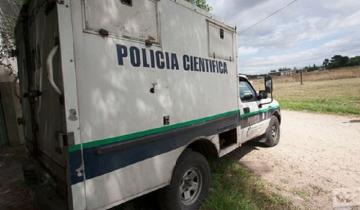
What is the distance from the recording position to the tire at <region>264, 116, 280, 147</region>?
6238 mm

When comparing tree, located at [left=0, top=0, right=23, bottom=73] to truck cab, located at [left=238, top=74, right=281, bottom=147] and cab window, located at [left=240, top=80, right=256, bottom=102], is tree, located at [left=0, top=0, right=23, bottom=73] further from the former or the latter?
truck cab, located at [left=238, top=74, right=281, bottom=147]

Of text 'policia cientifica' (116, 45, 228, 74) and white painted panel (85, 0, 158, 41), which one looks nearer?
white painted panel (85, 0, 158, 41)

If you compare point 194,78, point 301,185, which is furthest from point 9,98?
point 301,185

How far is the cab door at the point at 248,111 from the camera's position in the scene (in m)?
4.70

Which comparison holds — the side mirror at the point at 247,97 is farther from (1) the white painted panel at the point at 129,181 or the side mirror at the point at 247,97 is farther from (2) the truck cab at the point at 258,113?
(1) the white painted panel at the point at 129,181

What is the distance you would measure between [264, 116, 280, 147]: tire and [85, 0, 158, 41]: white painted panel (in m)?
4.38

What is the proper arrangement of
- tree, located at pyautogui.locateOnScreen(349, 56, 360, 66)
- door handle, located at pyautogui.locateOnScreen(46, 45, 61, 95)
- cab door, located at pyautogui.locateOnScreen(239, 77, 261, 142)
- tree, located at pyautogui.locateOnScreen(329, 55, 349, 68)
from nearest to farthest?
door handle, located at pyautogui.locateOnScreen(46, 45, 61, 95)
cab door, located at pyautogui.locateOnScreen(239, 77, 261, 142)
tree, located at pyautogui.locateOnScreen(349, 56, 360, 66)
tree, located at pyautogui.locateOnScreen(329, 55, 349, 68)

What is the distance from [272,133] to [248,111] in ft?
6.52

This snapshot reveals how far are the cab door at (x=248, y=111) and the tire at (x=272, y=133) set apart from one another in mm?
829

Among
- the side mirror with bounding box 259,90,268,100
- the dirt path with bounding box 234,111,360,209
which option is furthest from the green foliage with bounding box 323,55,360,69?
the side mirror with bounding box 259,90,268,100

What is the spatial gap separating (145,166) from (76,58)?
1.21 metres

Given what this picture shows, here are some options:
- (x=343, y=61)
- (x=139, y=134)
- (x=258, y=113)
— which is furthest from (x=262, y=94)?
(x=343, y=61)

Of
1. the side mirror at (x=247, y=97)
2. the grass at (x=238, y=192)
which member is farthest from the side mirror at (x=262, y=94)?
the grass at (x=238, y=192)

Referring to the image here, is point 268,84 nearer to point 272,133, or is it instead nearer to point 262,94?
point 262,94
